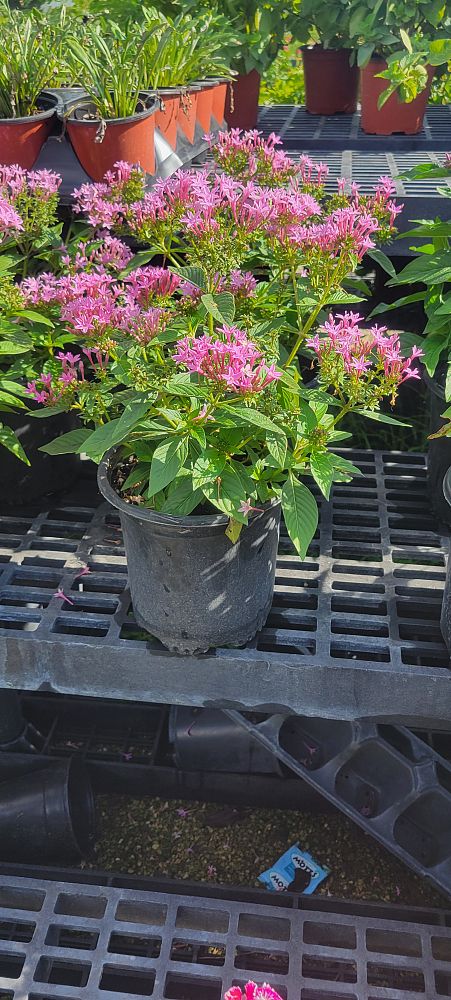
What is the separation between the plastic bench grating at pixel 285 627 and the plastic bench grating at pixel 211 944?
1.68 feet

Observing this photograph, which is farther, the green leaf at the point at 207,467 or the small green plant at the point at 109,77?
the small green plant at the point at 109,77

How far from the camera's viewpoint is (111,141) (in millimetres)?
1955

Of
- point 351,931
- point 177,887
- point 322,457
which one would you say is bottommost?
point 177,887

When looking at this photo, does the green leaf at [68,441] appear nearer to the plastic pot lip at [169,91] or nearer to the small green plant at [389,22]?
the plastic pot lip at [169,91]

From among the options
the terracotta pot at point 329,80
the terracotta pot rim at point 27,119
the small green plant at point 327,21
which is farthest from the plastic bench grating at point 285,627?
the small green plant at point 327,21

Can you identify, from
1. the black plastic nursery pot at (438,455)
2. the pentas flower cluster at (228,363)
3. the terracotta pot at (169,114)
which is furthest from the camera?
the terracotta pot at (169,114)

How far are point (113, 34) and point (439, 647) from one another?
2.31m

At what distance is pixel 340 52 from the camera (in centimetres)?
323

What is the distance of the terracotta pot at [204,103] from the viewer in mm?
2459

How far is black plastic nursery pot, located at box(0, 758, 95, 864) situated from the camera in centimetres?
196

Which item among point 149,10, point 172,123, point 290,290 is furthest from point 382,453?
point 149,10

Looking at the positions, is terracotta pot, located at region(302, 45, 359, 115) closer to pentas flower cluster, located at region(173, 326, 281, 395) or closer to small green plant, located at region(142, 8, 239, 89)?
small green plant, located at region(142, 8, 239, 89)

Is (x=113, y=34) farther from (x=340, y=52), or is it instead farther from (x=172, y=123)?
(x=340, y=52)

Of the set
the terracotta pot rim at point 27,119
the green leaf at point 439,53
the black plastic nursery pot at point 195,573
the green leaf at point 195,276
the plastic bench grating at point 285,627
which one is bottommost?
the plastic bench grating at point 285,627
